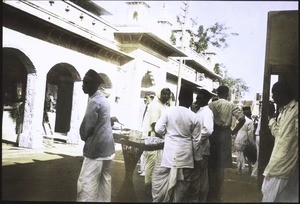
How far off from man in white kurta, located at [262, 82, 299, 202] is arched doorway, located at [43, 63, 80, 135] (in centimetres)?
749

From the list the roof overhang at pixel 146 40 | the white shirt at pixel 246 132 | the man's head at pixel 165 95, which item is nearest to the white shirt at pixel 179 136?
the man's head at pixel 165 95

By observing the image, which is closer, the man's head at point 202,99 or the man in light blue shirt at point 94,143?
the man in light blue shirt at point 94,143

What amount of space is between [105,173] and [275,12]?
296 cm

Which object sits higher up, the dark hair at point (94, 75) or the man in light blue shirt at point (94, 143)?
the dark hair at point (94, 75)

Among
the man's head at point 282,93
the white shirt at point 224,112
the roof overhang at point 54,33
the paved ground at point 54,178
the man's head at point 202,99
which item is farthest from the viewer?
the roof overhang at point 54,33

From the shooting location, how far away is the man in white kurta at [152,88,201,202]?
3.51 meters

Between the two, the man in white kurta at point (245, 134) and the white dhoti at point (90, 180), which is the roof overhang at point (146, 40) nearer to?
the man in white kurta at point (245, 134)

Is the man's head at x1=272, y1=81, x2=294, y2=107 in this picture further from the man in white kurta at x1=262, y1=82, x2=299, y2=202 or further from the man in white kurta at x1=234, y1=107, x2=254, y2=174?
the man in white kurta at x1=234, y1=107, x2=254, y2=174

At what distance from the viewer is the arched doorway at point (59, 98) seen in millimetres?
9656

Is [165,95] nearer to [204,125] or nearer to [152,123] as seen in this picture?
[152,123]

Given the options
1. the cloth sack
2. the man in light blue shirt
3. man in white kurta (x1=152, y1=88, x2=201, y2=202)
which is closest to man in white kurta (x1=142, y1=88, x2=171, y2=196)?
man in white kurta (x1=152, y1=88, x2=201, y2=202)

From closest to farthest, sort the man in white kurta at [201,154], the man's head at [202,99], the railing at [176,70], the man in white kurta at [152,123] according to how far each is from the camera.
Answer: the man in white kurta at [201,154]
the man's head at [202,99]
the man in white kurta at [152,123]
the railing at [176,70]

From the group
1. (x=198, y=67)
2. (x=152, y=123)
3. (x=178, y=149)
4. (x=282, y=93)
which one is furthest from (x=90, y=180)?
(x=198, y=67)

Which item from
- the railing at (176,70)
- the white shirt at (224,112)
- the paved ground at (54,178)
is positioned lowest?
the paved ground at (54,178)
